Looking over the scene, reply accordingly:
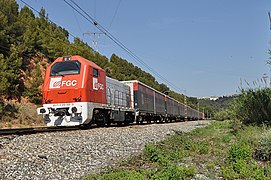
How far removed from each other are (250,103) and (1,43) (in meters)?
26.6

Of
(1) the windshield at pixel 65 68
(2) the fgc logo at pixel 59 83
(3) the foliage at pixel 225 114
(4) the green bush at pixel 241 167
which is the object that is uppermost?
(1) the windshield at pixel 65 68

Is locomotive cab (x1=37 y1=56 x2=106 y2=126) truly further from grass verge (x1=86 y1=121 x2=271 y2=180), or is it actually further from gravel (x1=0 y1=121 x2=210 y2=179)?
grass verge (x1=86 y1=121 x2=271 y2=180)

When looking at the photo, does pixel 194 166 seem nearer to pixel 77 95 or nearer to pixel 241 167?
pixel 241 167

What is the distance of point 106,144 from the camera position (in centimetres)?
874

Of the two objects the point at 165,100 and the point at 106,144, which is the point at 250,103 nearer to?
the point at 106,144

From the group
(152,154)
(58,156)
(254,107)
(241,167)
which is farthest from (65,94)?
(241,167)

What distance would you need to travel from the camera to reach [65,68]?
1397 cm

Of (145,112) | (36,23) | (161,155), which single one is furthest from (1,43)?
(161,155)

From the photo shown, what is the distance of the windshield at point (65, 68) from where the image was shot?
13.6 metres

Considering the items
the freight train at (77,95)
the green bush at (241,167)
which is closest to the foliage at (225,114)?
the freight train at (77,95)

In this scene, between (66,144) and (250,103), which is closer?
(66,144)

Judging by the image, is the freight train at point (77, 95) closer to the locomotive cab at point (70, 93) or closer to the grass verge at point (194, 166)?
the locomotive cab at point (70, 93)

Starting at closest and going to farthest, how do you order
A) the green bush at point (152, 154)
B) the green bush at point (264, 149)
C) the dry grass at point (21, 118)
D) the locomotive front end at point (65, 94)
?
the green bush at point (152, 154) → the green bush at point (264, 149) → the locomotive front end at point (65, 94) → the dry grass at point (21, 118)

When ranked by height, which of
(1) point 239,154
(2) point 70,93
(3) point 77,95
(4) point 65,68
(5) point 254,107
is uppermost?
(4) point 65,68
